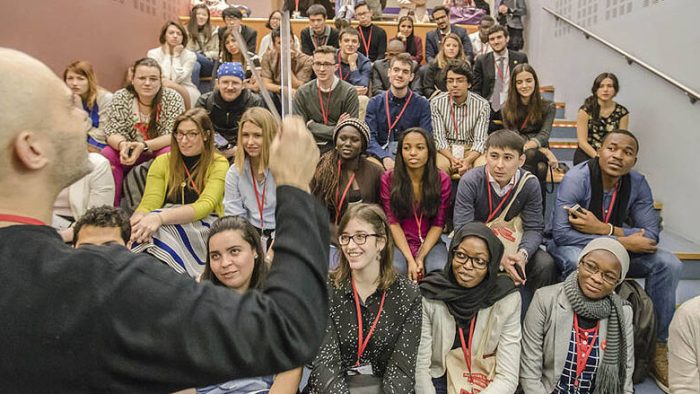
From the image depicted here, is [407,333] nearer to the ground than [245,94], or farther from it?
nearer to the ground

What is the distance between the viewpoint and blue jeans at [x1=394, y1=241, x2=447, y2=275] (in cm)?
272

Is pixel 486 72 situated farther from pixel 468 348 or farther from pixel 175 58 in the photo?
pixel 468 348

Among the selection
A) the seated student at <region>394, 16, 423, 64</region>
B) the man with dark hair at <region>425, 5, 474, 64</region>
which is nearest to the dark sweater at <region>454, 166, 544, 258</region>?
the man with dark hair at <region>425, 5, 474, 64</region>

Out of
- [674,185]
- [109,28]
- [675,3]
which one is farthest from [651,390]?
[109,28]

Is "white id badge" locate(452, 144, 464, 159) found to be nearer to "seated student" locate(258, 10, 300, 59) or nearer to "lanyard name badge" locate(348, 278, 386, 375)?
"lanyard name badge" locate(348, 278, 386, 375)

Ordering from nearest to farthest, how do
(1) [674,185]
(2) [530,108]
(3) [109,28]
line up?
1. (1) [674,185]
2. (2) [530,108]
3. (3) [109,28]

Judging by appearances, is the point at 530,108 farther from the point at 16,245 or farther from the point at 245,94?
the point at 16,245

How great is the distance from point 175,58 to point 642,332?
4.24 m

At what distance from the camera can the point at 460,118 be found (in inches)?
151

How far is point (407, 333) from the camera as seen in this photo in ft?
6.97

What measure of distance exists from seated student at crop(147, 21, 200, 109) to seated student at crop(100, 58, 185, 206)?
3.94 feet

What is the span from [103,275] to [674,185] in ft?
12.6

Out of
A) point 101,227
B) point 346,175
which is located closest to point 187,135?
point 101,227

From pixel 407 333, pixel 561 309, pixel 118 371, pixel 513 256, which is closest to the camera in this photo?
pixel 118 371
